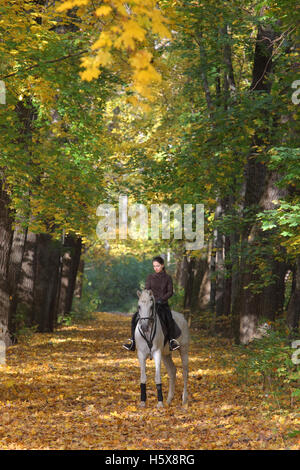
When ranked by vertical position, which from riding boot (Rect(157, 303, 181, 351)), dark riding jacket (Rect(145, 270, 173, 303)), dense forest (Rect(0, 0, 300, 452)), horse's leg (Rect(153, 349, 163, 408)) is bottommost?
horse's leg (Rect(153, 349, 163, 408))

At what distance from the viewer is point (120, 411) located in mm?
11172

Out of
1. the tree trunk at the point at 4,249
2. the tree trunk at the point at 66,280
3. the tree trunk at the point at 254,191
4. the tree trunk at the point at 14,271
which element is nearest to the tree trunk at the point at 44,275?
the tree trunk at the point at 14,271

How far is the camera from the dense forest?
12586 mm

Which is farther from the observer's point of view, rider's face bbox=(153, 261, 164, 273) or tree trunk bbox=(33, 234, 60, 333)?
tree trunk bbox=(33, 234, 60, 333)

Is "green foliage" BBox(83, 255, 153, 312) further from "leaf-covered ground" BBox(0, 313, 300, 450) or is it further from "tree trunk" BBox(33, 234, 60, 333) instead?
"leaf-covered ground" BBox(0, 313, 300, 450)

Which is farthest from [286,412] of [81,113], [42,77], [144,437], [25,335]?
[25,335]

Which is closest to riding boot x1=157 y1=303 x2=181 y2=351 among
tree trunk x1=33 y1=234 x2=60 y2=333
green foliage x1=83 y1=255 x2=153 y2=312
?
tree trunk x1=33 y1=234 x2=60 y2=333

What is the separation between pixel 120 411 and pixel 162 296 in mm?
2134

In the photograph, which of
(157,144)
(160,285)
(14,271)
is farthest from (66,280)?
(160,285)

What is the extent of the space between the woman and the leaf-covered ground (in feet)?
4.06

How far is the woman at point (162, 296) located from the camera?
11695mm

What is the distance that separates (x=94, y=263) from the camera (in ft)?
193

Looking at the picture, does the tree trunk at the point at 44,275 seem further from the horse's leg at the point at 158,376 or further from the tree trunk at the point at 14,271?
the horse's leg at the point at 158,376
